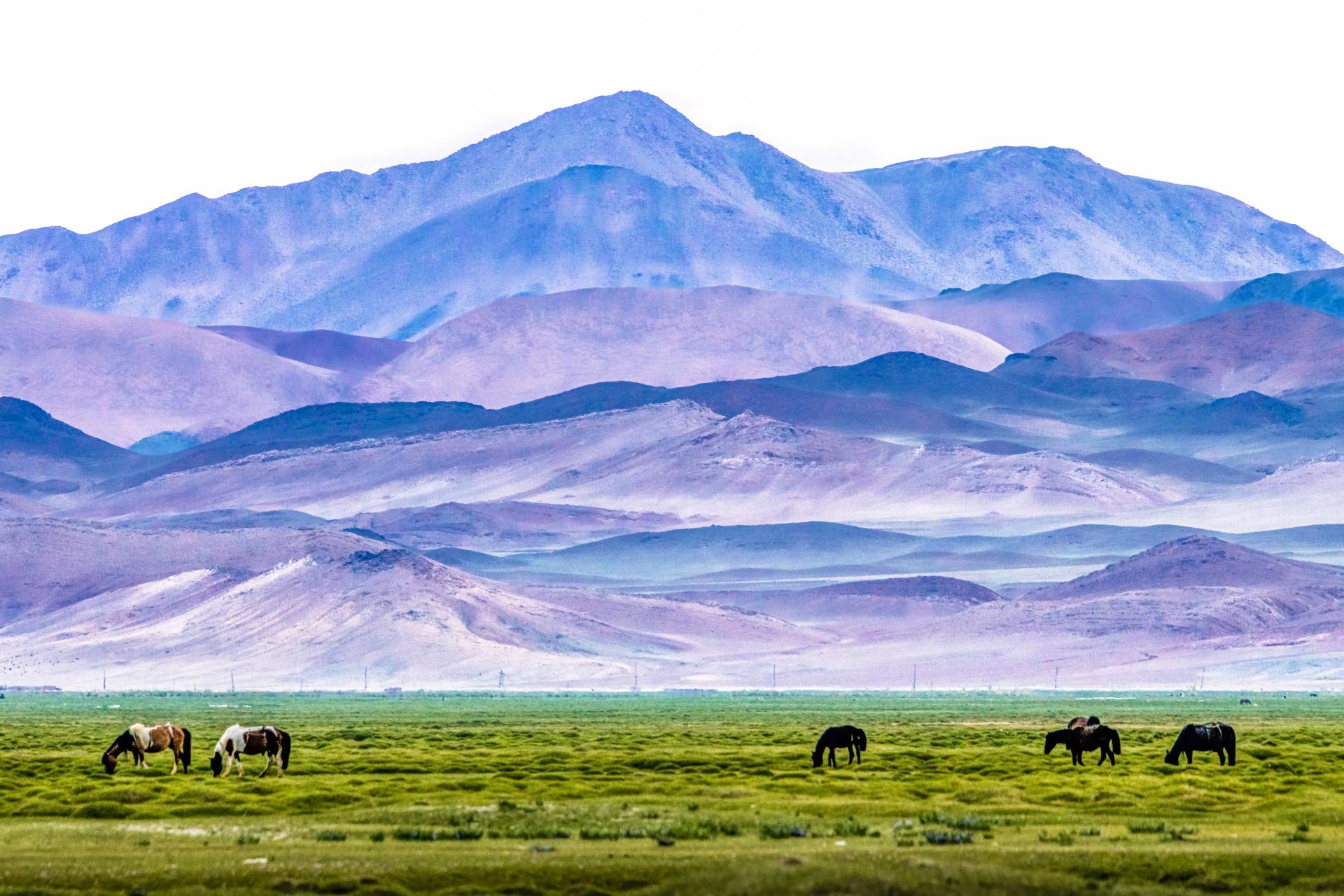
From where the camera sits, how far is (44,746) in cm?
7044

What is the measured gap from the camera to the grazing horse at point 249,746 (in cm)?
4509

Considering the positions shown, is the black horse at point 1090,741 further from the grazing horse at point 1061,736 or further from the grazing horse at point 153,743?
the grazing horse at point 153,743

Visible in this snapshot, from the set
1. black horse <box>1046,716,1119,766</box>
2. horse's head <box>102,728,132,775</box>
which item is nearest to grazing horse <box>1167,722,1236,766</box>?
black horse <box>1046,716,1119,766</box>

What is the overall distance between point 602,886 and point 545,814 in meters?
9.30

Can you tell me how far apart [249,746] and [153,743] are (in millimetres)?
3377

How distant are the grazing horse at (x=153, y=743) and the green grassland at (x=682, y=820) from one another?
496 mm

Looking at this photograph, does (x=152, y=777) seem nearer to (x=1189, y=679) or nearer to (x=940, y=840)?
(x=940, y=840)

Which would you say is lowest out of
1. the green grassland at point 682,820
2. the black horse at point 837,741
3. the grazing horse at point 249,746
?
the green grassland at point 682,820

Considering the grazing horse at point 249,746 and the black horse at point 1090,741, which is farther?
the black horse at point 1090,741

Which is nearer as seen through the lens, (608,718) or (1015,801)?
(1015,801)

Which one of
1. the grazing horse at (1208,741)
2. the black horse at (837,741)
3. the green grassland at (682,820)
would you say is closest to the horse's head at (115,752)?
the green grassland at (682,820)

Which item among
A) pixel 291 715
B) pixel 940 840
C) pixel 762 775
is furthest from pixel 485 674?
pixel 940 840

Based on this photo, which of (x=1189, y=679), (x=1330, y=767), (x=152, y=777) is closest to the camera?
(x=152, y=777)

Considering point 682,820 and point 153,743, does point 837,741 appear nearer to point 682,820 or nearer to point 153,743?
point 682,820
